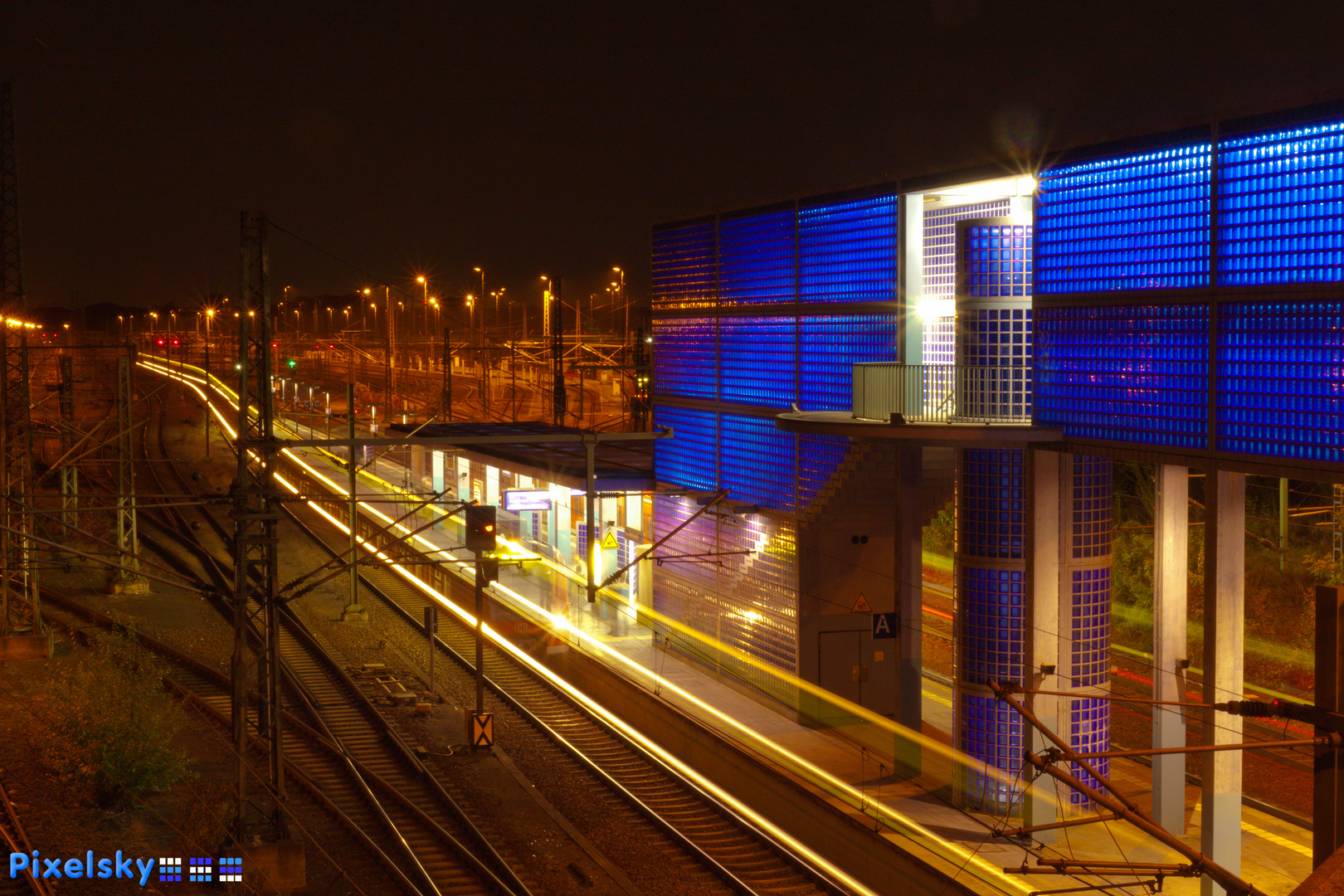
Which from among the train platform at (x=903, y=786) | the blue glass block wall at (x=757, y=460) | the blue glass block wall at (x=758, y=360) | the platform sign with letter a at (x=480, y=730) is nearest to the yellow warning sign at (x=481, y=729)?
the platform sign with letter a at (x=480, y=730)

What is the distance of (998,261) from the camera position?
47.5 feet

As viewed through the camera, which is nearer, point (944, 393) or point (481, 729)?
point (944, 393)

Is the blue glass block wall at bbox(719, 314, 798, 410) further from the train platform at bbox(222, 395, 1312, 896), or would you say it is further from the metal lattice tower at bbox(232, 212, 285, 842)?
the metal lattice tower at bbox(232, 212, 285, 842)

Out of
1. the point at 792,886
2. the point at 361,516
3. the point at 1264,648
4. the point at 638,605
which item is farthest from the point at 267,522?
the point at 361,516

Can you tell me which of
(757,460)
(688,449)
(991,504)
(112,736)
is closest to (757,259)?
(757,460)

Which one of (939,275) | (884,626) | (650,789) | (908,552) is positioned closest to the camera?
(939,275)

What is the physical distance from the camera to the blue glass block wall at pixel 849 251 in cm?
1672

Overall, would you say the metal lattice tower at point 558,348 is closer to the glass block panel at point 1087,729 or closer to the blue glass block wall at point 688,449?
the blue glass block wall at point 688,449

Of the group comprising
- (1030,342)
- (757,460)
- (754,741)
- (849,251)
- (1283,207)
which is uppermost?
(849,251)

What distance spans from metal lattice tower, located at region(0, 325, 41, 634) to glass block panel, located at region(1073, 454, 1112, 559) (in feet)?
53.6
